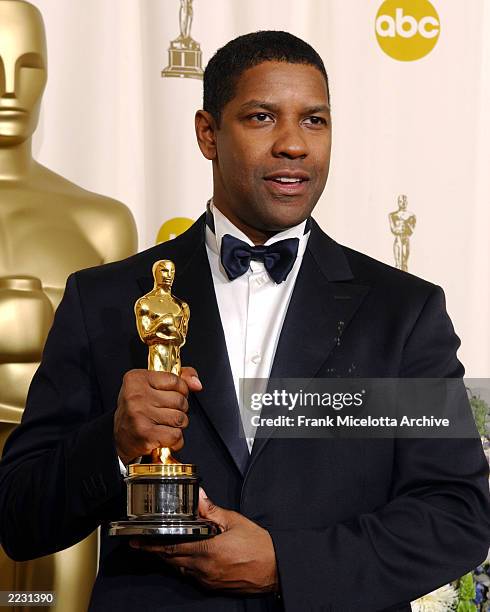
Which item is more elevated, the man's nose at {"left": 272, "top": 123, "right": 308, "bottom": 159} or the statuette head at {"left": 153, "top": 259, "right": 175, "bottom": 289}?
the man's nose at {"left": 272, "top": 123, "right": 308, "bottom": 159}

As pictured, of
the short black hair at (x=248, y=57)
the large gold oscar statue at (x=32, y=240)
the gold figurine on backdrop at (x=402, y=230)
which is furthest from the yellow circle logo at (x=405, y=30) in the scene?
the short black hair at (x=248, y=57)

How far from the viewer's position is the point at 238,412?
1370 millimetres

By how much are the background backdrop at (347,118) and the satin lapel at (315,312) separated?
785 mm

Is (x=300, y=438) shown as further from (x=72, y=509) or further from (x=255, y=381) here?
(x=72, y=509)

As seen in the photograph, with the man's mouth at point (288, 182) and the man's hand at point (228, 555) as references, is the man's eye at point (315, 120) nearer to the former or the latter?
the man's mouth at point (288, 182)

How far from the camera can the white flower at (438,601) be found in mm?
2025

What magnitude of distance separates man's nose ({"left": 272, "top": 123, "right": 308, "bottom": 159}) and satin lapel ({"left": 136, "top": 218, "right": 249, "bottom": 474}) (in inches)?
6.6

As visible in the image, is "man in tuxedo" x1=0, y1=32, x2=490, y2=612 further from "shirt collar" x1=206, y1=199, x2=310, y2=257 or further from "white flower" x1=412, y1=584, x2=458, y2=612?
"white flower" x1=412, y1=584, x2=458, y2=612

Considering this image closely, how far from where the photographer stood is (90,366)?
145 cm

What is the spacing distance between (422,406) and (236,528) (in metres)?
0.27

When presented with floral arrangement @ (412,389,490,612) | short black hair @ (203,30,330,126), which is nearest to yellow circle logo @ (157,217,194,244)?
floral arrangement @ (412,389,490,612)

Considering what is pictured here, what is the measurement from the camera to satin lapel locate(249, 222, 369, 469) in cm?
139

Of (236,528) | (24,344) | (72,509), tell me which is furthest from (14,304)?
(236,528)

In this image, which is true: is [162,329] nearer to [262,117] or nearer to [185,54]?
[262,117]
